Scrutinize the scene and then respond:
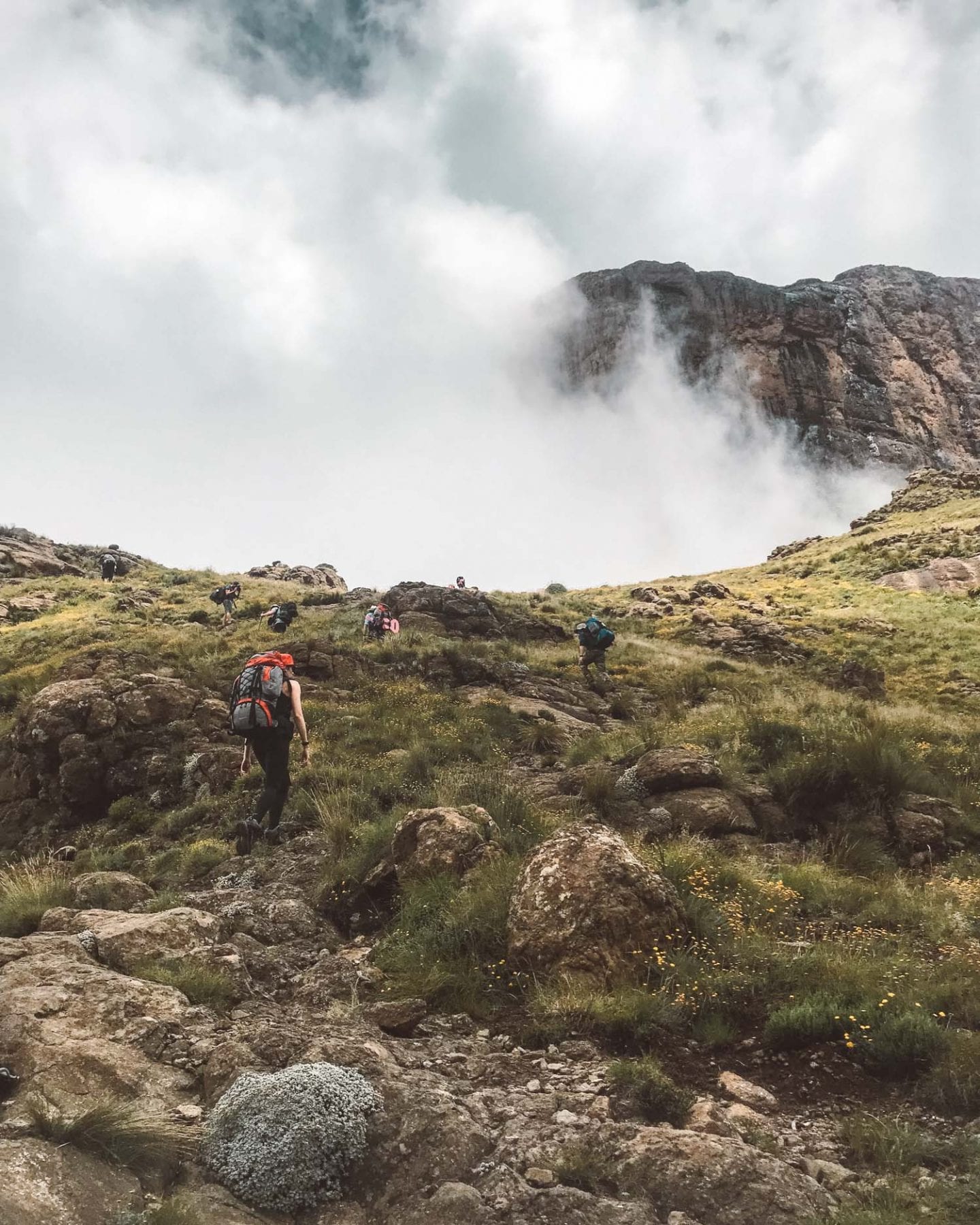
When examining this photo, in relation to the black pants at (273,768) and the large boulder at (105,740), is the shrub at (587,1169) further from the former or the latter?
the large boulder at (105,740)

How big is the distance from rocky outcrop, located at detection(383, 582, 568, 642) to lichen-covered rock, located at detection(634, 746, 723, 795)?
14.6m

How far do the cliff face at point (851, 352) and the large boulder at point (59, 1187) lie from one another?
439ft

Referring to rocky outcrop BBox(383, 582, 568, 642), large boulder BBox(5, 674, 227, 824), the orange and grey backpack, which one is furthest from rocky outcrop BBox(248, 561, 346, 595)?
the orange and grey backpack

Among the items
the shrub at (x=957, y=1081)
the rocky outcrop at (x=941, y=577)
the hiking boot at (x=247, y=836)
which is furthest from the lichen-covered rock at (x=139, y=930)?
the rocky outcrop at (x=941, y=577)

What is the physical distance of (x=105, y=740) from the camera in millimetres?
11805

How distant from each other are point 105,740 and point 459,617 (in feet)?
46.3

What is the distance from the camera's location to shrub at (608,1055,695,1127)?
3793 mm

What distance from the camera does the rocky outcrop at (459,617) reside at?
24.0 metres

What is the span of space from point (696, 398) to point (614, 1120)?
5878 inches

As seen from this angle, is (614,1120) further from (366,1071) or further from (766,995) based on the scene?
(766,995)

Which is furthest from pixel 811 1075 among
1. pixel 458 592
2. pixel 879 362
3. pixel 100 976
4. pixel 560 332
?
pixel 560 332

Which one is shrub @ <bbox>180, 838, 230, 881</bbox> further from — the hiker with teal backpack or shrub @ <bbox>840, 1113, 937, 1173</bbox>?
the hiker with teal backpack

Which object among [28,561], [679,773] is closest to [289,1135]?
[679,773]

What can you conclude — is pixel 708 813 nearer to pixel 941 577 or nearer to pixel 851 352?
pixel 941 577
